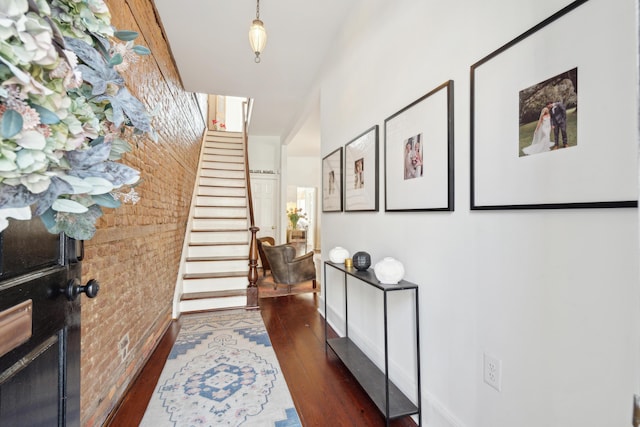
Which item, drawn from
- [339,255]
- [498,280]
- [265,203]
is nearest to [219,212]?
[265,203]

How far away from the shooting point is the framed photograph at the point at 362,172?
2215 millimetres

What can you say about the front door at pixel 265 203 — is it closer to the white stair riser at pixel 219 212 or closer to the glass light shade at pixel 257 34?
the white stair riser at pixel 219 212

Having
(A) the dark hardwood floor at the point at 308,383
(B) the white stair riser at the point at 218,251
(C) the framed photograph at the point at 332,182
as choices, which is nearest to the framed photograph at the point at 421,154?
(C) the framed photograph at the point at 332,182

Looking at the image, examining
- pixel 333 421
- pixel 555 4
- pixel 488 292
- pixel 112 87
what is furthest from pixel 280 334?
pixel 555 4

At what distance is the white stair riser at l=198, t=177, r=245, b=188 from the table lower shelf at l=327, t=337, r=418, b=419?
13.2 feet

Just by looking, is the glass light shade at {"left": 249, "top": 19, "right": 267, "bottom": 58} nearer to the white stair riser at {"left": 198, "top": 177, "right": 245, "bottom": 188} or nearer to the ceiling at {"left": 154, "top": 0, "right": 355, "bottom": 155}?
the ceiling at {"left": 154, "top": 0, "right": 355, "bottom": 155}

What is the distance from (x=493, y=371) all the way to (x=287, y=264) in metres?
3.34

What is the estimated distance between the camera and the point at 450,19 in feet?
4.72

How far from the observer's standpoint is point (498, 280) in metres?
1.18

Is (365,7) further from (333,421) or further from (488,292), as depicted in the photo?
(333,421)

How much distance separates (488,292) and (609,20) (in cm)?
96

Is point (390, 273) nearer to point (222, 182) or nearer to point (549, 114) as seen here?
point (549, 114)

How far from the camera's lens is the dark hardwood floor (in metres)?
1.72

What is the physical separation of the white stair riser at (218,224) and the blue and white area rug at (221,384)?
2058mm
